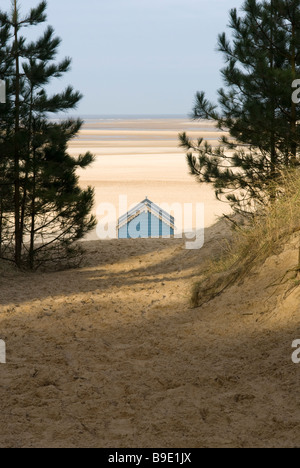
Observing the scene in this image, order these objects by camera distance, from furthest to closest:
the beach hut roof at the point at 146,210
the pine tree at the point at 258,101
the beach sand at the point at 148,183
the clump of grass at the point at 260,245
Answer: the beach sand at the point at 148,183
the beach hut roof at the point at 146,210
the pine tree at the point at 258,101
the clump of grass at the point at 260,245

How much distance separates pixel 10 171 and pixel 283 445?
9.19m

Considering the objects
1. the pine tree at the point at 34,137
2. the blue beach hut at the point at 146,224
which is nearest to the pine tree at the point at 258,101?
the pine tree at the point at 34,137

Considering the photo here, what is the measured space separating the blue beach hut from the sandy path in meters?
7.86

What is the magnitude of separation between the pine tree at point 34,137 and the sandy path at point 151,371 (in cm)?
373

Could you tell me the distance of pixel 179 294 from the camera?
8750mm

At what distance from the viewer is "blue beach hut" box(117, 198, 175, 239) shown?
54.7 ft

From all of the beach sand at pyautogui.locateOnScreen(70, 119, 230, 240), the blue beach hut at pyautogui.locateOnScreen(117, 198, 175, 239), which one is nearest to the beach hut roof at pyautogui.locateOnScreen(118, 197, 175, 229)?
the blue beach hut at pyautogui.locateOnScreen(117, 198, 175, 239)

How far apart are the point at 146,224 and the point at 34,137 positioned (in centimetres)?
559

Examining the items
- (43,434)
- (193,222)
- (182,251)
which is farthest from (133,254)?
(43,434)

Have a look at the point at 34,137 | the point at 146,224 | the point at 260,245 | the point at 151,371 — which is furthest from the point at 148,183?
the point at 151,371

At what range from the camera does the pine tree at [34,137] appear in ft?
38.7

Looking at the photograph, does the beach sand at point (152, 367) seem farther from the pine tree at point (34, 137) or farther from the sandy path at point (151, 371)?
the pine tree at point (34, 137)

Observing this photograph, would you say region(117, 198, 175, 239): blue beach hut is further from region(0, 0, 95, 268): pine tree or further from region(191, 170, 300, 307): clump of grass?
region(191, 170, 300, 307): clump of grass

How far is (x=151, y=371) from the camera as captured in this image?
5465 mm
